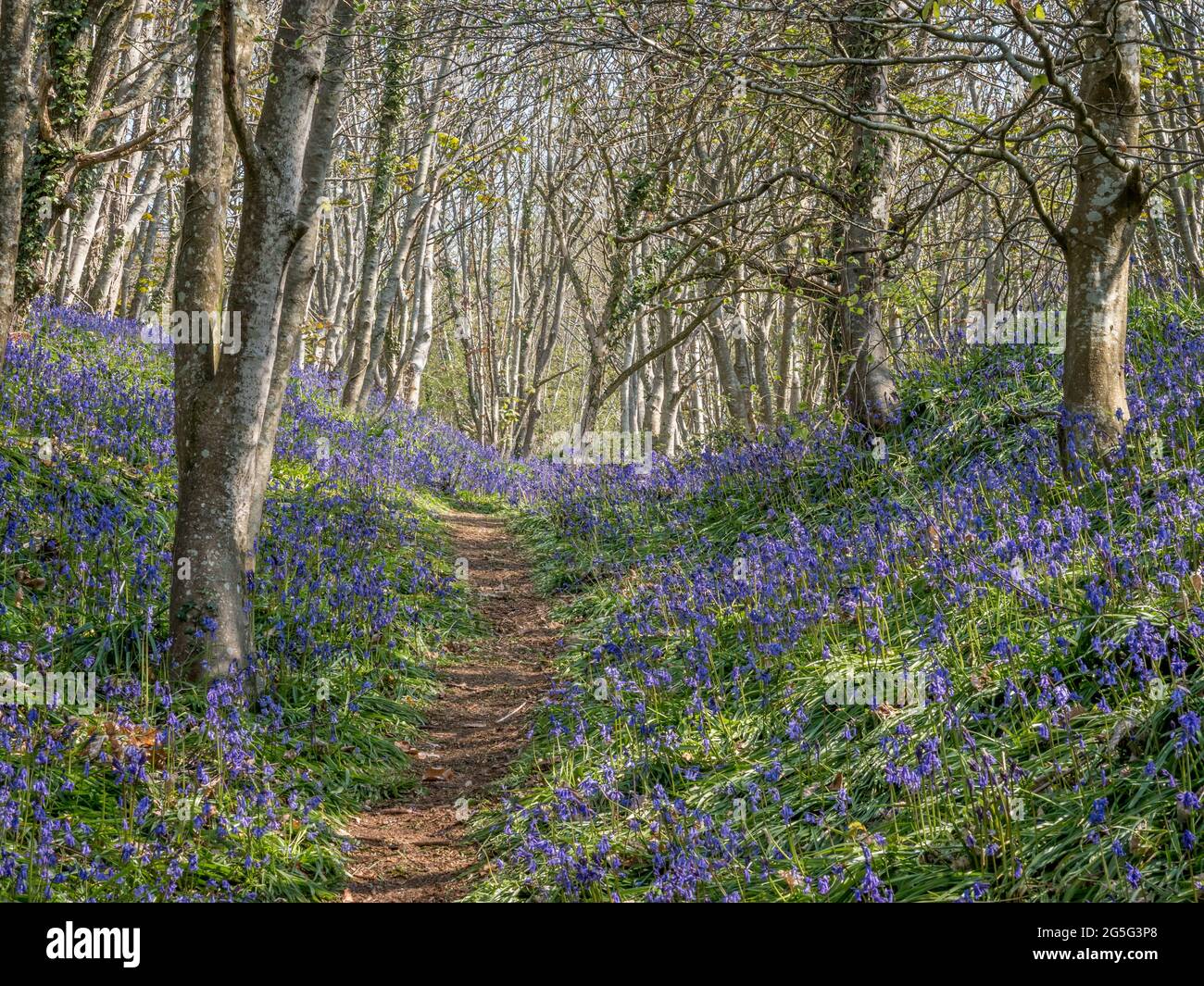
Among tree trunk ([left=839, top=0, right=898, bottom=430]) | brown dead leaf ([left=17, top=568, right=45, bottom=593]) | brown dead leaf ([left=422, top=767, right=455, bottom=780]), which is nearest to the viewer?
brown dead leaf ([left=422, top=767, right=455, bottom=780])

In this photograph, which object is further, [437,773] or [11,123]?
[11,123]

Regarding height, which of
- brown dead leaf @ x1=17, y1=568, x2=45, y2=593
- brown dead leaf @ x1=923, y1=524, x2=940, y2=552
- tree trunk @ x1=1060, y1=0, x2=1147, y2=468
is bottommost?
brown dead leaf @ x1=17, y1=568, x2=45, y2=593

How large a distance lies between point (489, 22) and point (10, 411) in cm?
492

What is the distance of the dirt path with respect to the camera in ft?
13.7

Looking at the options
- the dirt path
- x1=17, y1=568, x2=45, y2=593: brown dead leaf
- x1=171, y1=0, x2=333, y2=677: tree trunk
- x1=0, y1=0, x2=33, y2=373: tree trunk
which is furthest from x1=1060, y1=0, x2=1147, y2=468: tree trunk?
x1=0, y1=0, x2=33, y2=373: tree trunk

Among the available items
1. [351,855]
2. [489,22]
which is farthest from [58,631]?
[489,22]

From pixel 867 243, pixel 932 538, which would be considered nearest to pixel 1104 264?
pixel 932 538

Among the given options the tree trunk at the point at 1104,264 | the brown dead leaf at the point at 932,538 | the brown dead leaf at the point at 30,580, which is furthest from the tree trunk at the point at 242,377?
the tree trunk at the point at 1104,264

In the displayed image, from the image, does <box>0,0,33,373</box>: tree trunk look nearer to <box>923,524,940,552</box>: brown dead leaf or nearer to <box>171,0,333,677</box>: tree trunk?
<box>171,0,333,677</box>: tree trunk

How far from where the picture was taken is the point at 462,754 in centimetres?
555

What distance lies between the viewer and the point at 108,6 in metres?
9.70

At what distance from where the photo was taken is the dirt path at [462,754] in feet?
13.7

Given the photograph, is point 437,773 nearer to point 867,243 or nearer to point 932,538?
point 932,538
